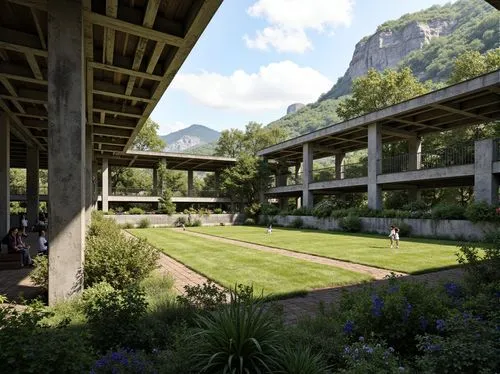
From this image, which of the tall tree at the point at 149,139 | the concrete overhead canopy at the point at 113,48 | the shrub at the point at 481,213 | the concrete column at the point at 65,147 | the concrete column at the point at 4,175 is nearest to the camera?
the concrete column at the point at 65,147

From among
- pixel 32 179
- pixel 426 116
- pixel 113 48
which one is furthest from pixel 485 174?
pixel 32 179

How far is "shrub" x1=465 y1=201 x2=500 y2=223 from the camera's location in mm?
16141

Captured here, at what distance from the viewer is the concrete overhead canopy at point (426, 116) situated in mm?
18812

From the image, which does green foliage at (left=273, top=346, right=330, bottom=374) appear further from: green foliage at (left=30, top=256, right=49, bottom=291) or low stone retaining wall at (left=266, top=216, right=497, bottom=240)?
low stone retaining wall at (left=266, top=216, right=497, bottom=240)

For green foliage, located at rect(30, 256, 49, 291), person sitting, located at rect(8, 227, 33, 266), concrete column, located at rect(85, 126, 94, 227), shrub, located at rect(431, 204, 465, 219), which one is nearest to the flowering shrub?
green foliage, located at rect(30, 256, 49, 291)

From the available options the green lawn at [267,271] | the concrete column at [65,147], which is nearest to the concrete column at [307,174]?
the green lawn at [267,271]

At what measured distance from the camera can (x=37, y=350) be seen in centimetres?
283

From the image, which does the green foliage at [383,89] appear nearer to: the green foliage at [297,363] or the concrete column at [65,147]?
the concrete column at [65,147]

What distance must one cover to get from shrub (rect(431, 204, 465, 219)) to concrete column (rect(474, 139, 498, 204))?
1.02 m

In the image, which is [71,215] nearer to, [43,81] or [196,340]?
[196,340]

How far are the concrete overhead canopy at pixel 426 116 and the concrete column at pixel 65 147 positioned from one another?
18.9 meters

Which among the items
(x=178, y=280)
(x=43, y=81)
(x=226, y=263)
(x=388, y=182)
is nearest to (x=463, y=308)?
(x=178, y=280)

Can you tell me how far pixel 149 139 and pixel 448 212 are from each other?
4227 centimetres

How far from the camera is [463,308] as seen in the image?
4855 millimetres
